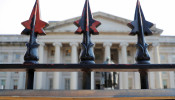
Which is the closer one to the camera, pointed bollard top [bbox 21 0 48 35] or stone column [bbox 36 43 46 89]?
pointed bollard top [bbox 21 0 48 35]

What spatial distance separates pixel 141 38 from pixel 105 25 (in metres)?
47.7

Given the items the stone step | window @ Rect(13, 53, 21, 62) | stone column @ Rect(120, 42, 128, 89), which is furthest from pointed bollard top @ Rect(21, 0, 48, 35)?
window @ Rect(13, 53, 21, 62)

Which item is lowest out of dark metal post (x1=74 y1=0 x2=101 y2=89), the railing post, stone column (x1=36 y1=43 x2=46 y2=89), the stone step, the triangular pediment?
stone column (x1=36 y1=43 x2=46 y2=89)

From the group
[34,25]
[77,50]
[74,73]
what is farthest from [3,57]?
[34,25]

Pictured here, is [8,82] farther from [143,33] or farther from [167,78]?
[143,33]

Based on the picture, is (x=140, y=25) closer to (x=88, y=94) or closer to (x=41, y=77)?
(x=88, y=94)

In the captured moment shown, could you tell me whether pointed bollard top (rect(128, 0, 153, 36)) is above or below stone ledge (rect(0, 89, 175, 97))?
above

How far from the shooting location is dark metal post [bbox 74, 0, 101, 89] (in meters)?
2.08

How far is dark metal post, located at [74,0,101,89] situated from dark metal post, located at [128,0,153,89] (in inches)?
18.5

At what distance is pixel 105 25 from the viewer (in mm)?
49219

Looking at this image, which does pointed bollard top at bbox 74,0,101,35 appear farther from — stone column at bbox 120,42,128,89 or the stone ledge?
stone column at bbox 120,42,128,89

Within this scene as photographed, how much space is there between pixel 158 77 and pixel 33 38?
48485mm

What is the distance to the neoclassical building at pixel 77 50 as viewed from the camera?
46656 mm

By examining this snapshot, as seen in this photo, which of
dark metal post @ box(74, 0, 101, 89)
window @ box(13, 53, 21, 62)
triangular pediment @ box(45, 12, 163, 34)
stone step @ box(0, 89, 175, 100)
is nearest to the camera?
stone step @ box(0, 89, 175, 100)
